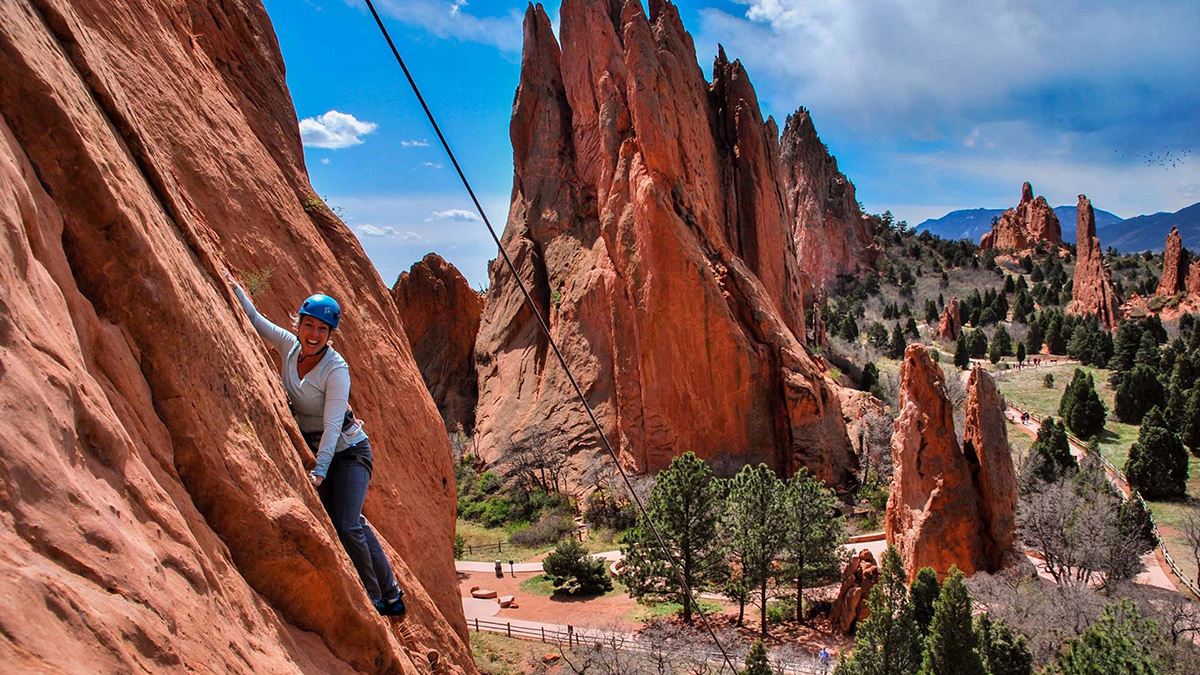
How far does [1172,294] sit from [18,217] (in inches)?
3461

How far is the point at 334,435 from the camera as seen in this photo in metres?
4.29

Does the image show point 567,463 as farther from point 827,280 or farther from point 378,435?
point 827,280

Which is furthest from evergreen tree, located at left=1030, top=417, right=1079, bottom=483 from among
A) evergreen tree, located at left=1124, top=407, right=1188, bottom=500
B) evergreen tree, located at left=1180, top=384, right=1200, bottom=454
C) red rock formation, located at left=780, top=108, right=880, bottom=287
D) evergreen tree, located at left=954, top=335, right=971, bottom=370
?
red rock formation, located at left=780, top=108, right=880, bottom=287

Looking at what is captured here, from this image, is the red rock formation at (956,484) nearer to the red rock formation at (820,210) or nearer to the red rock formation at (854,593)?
the red rock formation at (854,593)

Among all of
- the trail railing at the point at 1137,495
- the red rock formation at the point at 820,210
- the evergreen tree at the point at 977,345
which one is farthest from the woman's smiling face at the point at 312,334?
the red rock formation at the point at 820,210

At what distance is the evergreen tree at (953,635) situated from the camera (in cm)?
1326

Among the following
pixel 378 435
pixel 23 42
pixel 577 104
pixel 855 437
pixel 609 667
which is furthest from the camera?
pixel 577 104

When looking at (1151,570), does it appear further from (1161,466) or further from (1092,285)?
(1092,285)

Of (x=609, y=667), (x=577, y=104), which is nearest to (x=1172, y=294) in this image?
(x=577, y=104)

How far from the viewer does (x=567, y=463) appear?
34312mm

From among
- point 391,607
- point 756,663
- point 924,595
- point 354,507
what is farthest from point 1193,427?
point 354,507

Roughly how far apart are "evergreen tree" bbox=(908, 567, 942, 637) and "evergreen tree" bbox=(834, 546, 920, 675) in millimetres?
985

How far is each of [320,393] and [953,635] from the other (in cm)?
1316

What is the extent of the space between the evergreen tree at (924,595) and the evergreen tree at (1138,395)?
111ft
